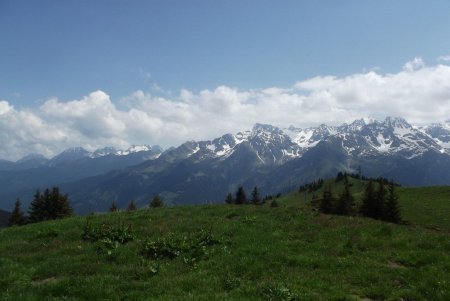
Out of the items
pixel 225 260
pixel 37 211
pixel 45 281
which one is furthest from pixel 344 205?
pixel 45 281

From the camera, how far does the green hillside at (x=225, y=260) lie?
1507 centimetres

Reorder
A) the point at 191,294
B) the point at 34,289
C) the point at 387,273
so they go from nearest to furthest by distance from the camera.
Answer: the point at 191,294 < the point at 34,289 < the point at 387,273

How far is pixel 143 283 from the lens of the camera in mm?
16109

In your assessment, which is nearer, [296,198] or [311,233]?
[311,233]

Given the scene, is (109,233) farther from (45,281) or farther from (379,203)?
(379,203)

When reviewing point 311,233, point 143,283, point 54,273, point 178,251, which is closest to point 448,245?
point 311,233

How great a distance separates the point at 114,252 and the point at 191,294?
289 inches

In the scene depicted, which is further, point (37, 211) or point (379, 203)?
point (37, 211)

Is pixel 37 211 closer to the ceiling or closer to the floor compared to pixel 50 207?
closer to the floor

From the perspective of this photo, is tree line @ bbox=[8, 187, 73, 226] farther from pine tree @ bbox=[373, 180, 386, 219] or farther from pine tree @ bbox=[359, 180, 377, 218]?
pine tree @ bbox=[373, 180, 386, 219]

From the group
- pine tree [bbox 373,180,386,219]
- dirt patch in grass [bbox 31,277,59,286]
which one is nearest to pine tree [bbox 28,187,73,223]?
pine tree [bbox 373,180,386,219]

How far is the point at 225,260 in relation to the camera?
18953mm

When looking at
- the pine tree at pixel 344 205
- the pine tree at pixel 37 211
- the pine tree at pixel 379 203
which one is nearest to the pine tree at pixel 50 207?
the pine tree at pixel 37 211

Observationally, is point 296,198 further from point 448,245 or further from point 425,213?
point 448,245
